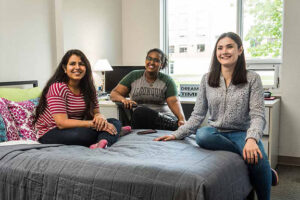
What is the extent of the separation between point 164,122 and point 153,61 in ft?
1.92

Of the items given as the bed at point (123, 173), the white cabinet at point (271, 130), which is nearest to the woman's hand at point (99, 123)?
the bed at point (123, 173)

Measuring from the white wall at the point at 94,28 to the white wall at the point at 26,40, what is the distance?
238 mm

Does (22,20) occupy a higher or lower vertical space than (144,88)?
higher

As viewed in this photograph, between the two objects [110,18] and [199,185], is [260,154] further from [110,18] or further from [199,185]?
[110,18]

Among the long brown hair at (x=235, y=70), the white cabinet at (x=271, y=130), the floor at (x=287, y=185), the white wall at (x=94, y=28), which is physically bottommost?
the floor at (x=287, y=185)

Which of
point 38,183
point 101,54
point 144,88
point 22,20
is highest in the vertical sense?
point 22,20

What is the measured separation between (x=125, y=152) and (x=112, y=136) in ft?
1.19

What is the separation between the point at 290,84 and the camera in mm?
3330

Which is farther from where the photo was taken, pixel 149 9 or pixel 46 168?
pixel 149 9

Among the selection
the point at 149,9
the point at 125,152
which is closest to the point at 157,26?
the point at 149,9

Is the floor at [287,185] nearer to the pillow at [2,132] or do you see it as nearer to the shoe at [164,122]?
the shoe at [164,122]

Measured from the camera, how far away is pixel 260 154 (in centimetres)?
166

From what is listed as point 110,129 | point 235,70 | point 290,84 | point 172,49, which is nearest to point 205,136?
point 235,70

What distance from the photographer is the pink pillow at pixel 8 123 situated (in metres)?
2.07
